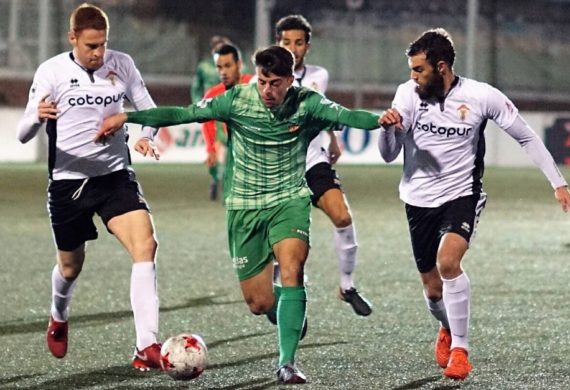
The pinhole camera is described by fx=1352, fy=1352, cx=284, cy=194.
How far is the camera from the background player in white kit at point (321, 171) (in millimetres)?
8305

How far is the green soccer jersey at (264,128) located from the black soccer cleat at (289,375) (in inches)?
33.2

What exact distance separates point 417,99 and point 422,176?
0.38m

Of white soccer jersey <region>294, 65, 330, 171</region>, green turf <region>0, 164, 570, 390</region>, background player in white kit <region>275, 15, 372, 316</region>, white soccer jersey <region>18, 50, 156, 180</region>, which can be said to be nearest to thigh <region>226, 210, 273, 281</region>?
green turf <region>0, 164, 570, 390</region>

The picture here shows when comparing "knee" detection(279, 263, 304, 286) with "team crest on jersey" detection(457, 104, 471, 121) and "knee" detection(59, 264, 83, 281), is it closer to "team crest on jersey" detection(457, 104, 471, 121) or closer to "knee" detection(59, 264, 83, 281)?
"team crest on jersey" detection(457, 104, 471, 121)

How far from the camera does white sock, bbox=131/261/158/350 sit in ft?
19.2

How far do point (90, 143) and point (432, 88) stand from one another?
1.61 m

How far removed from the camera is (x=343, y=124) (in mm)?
6027

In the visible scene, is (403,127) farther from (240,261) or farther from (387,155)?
(240,261)

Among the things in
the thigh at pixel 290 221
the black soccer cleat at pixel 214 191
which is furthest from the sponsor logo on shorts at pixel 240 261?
the black soccer cleat at pixel 214 191

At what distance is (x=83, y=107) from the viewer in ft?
20.6

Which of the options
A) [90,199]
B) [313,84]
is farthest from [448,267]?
[313,84]

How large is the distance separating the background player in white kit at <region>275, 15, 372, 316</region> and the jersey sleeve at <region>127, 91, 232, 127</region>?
2.22 m

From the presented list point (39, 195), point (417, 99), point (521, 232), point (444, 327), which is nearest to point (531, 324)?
point (444, 327)

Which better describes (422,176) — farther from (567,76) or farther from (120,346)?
(567,76)
